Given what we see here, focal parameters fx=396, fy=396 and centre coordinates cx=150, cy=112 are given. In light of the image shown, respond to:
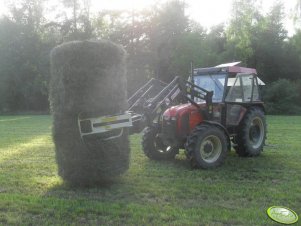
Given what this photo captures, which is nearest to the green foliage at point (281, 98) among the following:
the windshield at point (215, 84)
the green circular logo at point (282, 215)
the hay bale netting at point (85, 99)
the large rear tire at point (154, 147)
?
the windshield at point (215, 84)

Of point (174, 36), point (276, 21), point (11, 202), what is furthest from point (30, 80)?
point (11, 202)

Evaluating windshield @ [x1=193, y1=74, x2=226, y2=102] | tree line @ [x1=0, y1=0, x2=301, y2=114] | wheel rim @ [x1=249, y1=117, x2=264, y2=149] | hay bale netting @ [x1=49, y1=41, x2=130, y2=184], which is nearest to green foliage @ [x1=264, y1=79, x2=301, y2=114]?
tree line @ [x1=0, y1=0, x2=301, y2=114]

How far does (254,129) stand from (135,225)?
6.14 meters

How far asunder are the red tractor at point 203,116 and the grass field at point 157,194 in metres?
0.43

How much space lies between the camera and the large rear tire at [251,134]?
950 cm

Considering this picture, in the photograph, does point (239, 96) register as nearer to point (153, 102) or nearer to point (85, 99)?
point (153, 102)

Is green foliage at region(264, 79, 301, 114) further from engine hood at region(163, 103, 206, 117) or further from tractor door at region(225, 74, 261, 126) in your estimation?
engine hood at region(163, 103, 206, 117)

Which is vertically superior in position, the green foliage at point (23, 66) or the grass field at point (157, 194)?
the green foliage at point (23, 66)

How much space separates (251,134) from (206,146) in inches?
87.5

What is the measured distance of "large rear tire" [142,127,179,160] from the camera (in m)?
9.14

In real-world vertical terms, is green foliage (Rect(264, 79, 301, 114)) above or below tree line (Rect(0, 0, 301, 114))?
below

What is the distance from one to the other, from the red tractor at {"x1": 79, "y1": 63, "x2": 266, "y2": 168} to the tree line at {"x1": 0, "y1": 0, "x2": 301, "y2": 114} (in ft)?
74.5

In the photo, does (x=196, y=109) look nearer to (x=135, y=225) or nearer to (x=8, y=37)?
(x=135, y=225)

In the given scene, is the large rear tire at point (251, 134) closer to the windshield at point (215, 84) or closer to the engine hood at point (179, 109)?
the windshield at point (215, 84)
